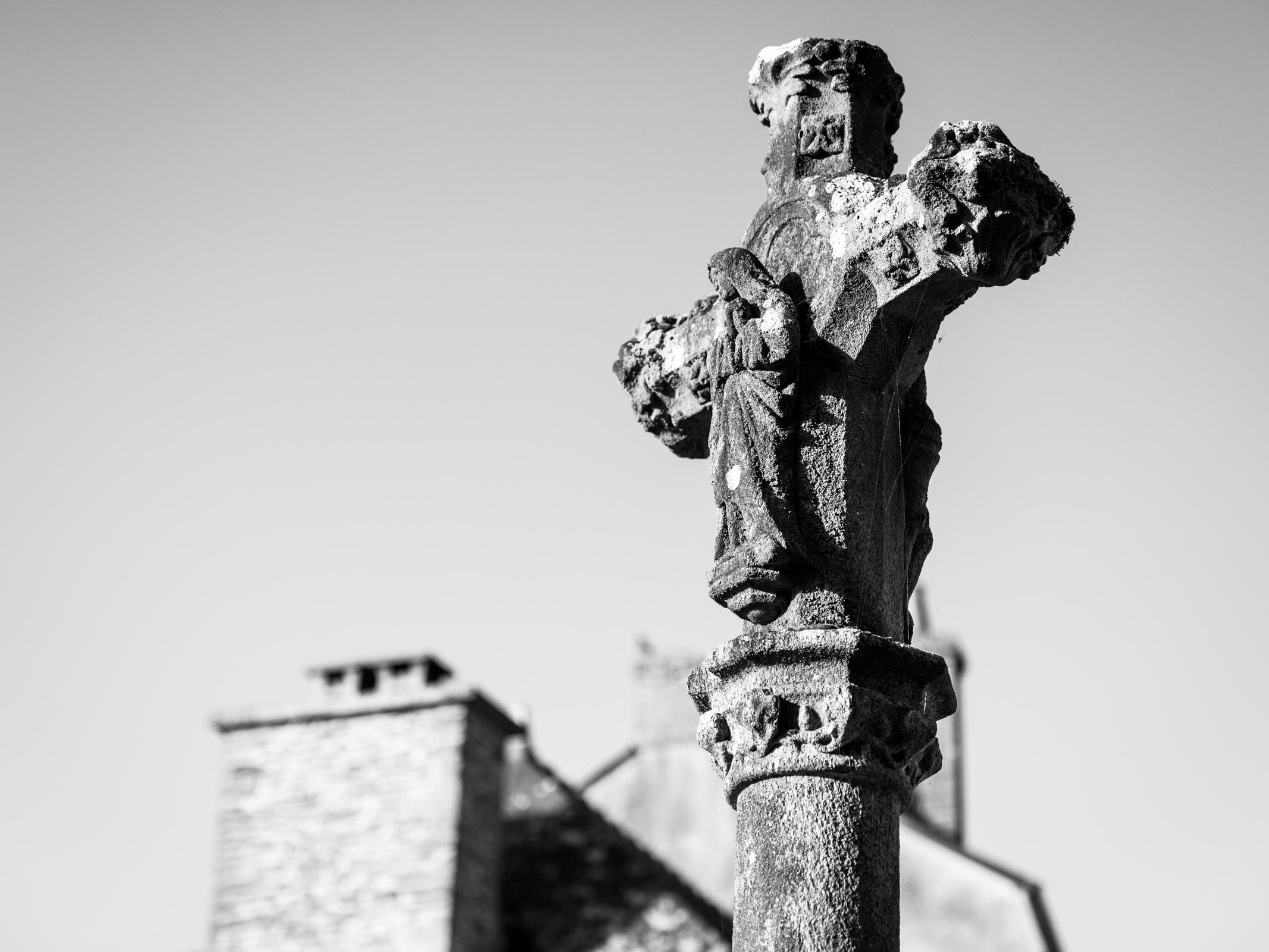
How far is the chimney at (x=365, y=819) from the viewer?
16078mm

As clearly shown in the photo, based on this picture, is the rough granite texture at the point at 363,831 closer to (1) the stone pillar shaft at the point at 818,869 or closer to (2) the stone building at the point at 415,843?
(2) the stone building at the point at 415,843

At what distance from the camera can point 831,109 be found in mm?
4297

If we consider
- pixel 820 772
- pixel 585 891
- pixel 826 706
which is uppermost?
pixel 585 891

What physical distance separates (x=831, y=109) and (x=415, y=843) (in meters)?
12.7

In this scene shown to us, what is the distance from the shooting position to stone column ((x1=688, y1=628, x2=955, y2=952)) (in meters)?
3.69

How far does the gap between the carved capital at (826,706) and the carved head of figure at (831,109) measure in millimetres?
1026

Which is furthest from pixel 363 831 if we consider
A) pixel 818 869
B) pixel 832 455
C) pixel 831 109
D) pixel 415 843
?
pixel 818 869

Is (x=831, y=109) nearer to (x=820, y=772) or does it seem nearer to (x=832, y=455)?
(x=832, y=455)

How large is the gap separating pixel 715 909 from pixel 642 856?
2.68 ft

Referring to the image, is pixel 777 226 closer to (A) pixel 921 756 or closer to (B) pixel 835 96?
(B) pixel 835 96

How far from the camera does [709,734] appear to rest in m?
4.00

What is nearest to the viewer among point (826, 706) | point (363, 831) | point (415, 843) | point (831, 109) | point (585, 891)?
point (826, 706)

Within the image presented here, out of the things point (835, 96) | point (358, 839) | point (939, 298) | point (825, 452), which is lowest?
point (825, 452)

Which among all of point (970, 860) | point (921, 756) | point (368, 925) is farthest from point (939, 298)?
point (970, 860)
